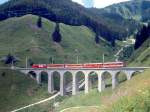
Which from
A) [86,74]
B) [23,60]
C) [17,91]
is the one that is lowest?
[17,91]

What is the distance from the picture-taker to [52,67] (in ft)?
463

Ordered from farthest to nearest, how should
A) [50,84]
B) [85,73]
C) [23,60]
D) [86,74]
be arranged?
[23,60], [50,84], [85,73], [86,74]

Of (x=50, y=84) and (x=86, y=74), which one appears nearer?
(x=86, y=74)

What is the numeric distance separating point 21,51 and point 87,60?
1150 inches

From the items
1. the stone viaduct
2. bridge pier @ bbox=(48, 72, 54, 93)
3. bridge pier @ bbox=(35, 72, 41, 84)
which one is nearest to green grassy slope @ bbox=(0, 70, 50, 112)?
bridge pier @ bbox=(48, 72, 54, 93)

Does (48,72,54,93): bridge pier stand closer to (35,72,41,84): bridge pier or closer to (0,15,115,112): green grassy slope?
(0,15,115,112): green grassy slope

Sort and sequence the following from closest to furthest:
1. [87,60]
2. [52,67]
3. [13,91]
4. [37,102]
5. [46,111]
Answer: [46,111] < [37,102] < [13,91] < [52,67] < [87,60]

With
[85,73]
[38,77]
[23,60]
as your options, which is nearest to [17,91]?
[38,77]

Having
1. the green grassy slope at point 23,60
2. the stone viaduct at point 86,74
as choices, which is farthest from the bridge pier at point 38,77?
the green grassy slope at point 23,60

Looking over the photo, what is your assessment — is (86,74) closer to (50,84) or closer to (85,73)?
(85,73)

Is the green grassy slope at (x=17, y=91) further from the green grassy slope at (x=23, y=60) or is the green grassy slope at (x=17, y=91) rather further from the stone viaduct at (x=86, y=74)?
the stone viaduct at (x=86, y=74)

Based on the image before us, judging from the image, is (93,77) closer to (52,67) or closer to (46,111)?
(52,67)

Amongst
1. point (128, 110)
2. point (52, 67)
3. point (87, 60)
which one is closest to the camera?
point (128, 110)

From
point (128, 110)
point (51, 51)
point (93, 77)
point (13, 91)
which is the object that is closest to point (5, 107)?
point (13, 91)
